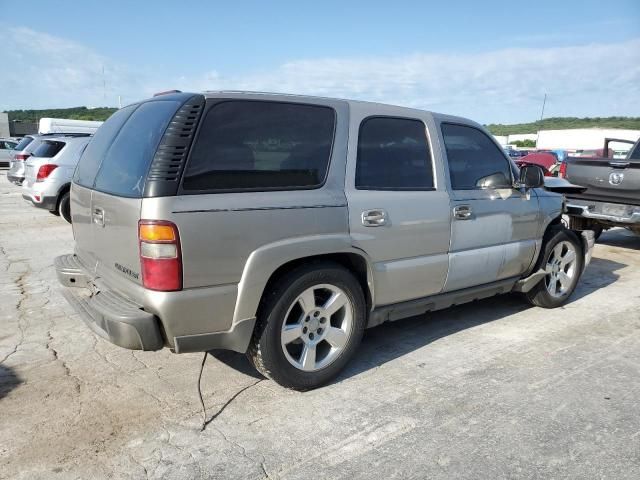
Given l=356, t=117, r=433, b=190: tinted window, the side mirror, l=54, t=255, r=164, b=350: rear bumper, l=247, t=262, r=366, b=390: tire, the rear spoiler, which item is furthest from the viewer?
the rear spoiler

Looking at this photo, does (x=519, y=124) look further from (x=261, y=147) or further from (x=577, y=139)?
(x=261, y=147)

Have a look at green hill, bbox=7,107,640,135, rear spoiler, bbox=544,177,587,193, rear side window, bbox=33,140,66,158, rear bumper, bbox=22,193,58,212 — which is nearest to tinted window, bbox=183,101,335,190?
rear spoiler, bbox=544,177,587,193

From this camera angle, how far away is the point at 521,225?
4422mm

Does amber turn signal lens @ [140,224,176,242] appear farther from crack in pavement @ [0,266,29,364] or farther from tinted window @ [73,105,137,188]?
crack in pavement @ [0,266,29,364]

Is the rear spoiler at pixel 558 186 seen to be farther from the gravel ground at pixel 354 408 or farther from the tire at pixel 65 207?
the tire at pixel 65 207

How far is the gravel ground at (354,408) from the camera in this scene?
2.52 metres

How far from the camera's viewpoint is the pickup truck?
7.06m

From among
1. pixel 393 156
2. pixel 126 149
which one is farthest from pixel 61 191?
pixel 393 156

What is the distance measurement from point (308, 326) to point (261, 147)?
117 cm

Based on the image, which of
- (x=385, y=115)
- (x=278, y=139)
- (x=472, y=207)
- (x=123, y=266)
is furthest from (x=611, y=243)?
(x=123, y=266)

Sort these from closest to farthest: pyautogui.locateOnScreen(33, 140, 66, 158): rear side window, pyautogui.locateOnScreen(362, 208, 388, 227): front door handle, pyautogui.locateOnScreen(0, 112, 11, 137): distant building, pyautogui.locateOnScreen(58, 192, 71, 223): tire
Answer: pyautogui.locateOnScreen(362, 208, 388, 227): front door handle, pyautogui.locateOnScreen(58, 192, 71, 223): tire, pyautogui.locateOnScreen(33, 140, 66, 158): rear side window, pyautogui.locateOnScreen(0, 112, 11, 137): distant building

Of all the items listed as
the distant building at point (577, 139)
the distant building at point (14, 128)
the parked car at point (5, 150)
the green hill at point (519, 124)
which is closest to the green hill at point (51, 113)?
the green hill at point (519, 124)

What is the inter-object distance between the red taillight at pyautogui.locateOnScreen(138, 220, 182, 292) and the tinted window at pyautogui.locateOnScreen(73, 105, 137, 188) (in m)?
0.99

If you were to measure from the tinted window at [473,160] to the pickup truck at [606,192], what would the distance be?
9.28 feet
